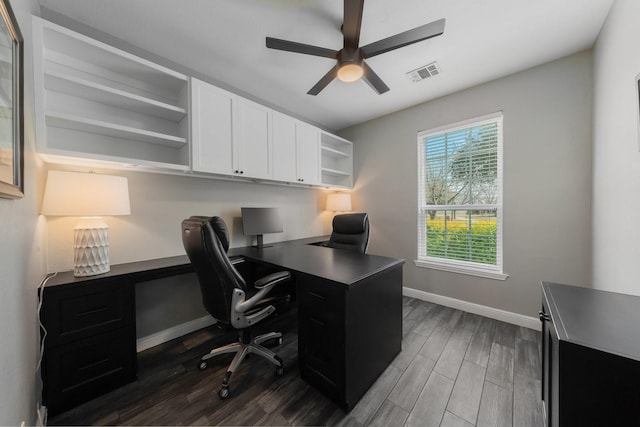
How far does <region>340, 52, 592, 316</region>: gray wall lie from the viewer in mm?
2023

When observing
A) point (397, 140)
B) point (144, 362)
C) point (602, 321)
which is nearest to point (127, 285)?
point (144, 362)

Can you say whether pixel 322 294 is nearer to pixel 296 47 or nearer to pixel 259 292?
pixel 259 292

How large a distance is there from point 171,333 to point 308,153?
8.29 feet

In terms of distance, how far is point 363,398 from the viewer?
1.44m

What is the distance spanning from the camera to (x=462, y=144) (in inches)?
107

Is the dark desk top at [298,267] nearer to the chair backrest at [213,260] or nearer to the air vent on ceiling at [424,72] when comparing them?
the chair backrest at [213,260]

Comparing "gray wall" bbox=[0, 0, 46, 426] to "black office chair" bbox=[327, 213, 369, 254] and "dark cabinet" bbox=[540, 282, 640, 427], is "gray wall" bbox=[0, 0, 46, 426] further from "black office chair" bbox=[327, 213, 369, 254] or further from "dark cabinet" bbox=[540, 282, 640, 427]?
"black office chair" bbox=[327, 213, 369, 254]

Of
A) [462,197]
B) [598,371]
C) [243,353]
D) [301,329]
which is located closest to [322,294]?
[301,329]

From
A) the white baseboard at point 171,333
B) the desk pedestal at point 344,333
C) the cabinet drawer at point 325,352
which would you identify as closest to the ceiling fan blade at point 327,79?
the desk pedestal at point 344,333

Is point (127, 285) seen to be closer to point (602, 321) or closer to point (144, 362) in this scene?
point (144, 362)

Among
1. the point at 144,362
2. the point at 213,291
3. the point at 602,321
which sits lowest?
the point at 144,362

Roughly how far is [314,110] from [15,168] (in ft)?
9.54

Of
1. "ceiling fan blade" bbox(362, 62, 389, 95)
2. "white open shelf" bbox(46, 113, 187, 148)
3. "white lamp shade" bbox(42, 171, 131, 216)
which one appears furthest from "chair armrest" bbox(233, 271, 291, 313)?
"ceiling fan blade" bbox(362, 62, 389, 95)

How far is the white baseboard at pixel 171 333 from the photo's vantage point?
1973mm
